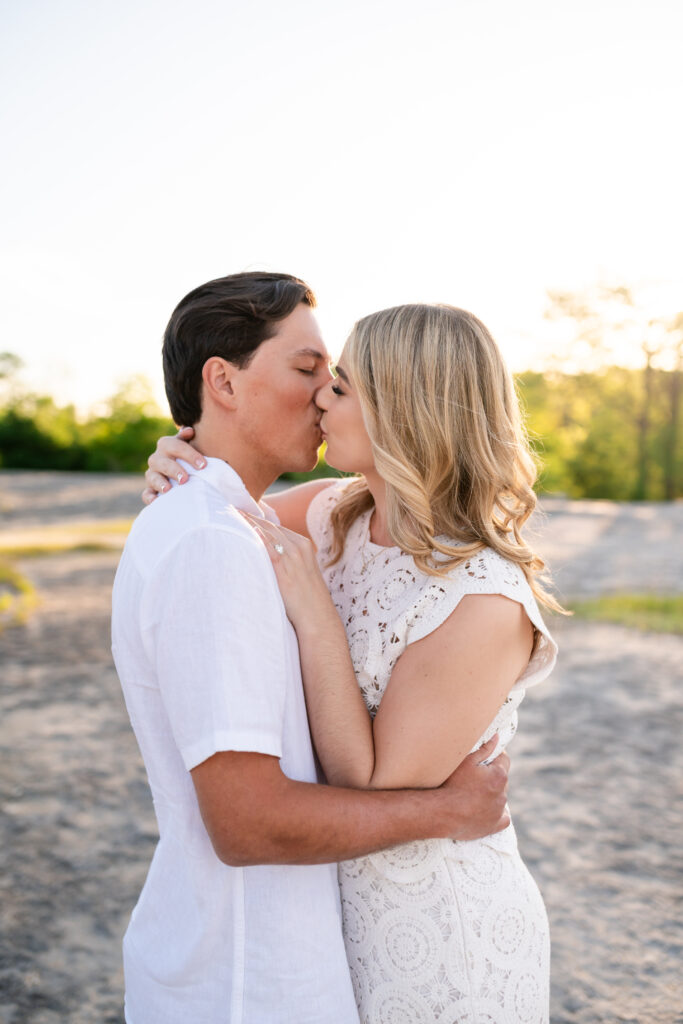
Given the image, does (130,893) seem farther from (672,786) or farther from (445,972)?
(672,786)

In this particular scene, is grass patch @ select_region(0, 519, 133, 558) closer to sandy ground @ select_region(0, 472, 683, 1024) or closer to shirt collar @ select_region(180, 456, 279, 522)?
sandy ground @ select_region(0, 472, 683, 1024)

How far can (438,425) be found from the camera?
2121 mm

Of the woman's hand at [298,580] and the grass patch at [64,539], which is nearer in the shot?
the woman's hand at [298,580]

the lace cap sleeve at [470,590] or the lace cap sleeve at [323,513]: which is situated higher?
the lace cap sleeve at [470,590]

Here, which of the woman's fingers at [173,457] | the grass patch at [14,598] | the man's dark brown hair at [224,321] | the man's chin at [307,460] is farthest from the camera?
the grass patch at [14,598]

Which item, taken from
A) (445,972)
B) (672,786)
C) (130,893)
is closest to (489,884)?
(445,972)

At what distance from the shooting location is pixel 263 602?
5.66ft

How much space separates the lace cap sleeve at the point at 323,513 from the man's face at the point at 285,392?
1.05ft

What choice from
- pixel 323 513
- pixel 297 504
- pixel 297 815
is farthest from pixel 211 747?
pixel 297 504

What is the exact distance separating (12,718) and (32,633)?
9.09 feet

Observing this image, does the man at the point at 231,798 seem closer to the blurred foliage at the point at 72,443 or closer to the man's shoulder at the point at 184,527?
the man's shoulder at the point at 184,527

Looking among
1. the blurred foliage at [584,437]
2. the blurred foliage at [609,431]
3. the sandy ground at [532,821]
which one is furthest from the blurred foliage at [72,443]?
the sandy ground at [532,821]

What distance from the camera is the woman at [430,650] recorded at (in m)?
1.92

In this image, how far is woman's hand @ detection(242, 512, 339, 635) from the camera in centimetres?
193
